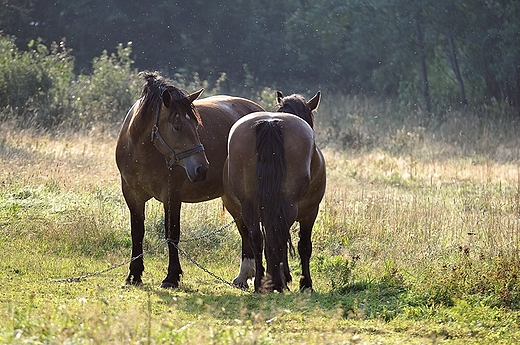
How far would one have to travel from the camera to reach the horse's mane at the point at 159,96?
8047 mm

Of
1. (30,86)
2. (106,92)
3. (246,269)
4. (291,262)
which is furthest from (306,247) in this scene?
(106,92)

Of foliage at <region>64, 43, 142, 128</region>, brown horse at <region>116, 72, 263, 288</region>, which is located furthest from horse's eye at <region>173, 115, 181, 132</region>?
foliage at <region>64, 43, 142, 128</region>

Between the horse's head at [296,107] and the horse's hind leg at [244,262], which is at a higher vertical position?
the horse's head at [296,107]

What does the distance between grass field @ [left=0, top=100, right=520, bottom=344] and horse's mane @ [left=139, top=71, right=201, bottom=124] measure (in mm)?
1694

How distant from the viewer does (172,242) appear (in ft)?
28.1

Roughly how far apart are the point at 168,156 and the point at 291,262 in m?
2.65

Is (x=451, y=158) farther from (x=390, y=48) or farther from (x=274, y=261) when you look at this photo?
(x=390, y=48)

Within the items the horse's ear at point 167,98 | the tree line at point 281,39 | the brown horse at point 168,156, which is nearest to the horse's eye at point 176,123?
the brown horse at point 168,156

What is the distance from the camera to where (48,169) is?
45.5 feet

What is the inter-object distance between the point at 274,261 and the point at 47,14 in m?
34.6

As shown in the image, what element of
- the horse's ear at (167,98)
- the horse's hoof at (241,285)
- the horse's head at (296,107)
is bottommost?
the horse's hoof at (241,285)

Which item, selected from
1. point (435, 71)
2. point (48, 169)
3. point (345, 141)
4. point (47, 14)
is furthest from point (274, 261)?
point (47, 14)

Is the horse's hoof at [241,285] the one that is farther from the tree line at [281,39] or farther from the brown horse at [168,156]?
the tree line at [281,39]

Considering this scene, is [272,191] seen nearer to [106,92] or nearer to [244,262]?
[244,262]
